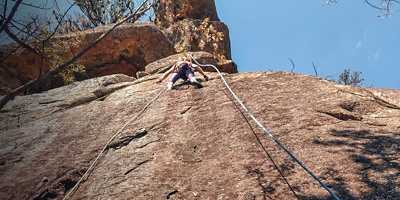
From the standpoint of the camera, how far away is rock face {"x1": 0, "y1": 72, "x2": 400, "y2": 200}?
3.94m

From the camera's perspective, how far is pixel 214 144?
16.5 feet

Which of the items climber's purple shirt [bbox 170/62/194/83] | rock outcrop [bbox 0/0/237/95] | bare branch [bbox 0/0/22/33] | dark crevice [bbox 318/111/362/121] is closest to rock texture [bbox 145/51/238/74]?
rock outcrop [bbox 0/0/237/95]

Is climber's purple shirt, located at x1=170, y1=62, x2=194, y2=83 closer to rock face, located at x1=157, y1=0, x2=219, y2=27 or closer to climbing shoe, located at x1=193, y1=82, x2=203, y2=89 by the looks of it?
climbing shoe, located at x1=193, y1=82, x2=203, y2=89

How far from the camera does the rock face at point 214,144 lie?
3943 millimetres

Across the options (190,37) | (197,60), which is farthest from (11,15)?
(190,37)

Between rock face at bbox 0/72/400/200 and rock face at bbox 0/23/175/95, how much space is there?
503 cm

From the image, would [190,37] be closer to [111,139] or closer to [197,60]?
[197,60]

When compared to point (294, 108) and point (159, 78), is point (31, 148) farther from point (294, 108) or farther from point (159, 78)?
point (294, 108)

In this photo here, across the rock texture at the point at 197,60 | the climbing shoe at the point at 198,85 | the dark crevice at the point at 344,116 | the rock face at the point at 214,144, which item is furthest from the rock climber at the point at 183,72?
the dark crevice at the point at 344,116

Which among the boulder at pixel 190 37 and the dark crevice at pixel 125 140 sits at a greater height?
the boulder at pixel 190 37

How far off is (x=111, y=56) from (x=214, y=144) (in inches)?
348

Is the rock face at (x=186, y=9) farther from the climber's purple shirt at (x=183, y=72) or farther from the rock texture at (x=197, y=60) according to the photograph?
the climber's purple shirt at (x=183, y=72)

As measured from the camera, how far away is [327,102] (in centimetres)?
574

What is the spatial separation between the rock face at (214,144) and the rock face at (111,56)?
5.03 metres
